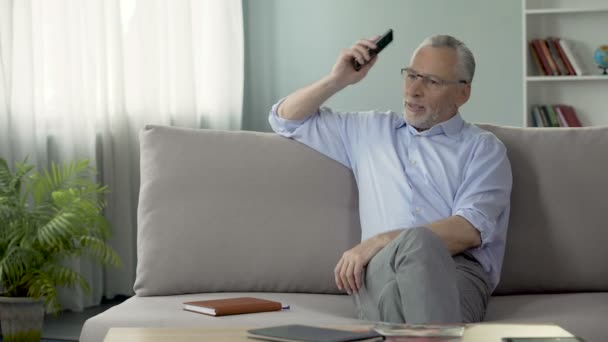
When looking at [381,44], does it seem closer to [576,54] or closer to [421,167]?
[421,167]

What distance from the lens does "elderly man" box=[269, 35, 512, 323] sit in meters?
2.25

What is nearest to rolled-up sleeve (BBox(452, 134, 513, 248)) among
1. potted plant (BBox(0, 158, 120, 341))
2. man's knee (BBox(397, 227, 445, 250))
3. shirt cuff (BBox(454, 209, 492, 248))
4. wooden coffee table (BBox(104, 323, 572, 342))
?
shirt cuff (BBox(454, 209, 492, 248))

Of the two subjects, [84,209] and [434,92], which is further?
[84,209]

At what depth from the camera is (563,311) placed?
221 cm

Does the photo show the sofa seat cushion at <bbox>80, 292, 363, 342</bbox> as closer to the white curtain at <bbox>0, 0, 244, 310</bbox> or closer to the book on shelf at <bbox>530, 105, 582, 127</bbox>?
the white curtain at <bbox>0, 0, 244, 310</bbox>

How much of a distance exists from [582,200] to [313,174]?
74 centimetres

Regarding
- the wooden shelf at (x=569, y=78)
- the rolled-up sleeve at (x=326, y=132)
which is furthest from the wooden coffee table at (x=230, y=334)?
the wooden shelf at (x=569, y=78)

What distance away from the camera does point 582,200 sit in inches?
98.4

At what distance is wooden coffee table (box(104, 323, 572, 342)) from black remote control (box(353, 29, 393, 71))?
45.9 inches

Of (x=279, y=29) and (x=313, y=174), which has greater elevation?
(x=279, y=29)

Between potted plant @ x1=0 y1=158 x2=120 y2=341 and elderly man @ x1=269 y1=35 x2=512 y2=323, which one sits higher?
elderly man @ x1=269 y1=35 x2=512 y2=323

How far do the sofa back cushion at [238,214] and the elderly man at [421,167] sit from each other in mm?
80

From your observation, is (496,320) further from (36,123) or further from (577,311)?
(36,123)

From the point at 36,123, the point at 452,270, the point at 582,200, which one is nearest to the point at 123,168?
the point at 36,123
